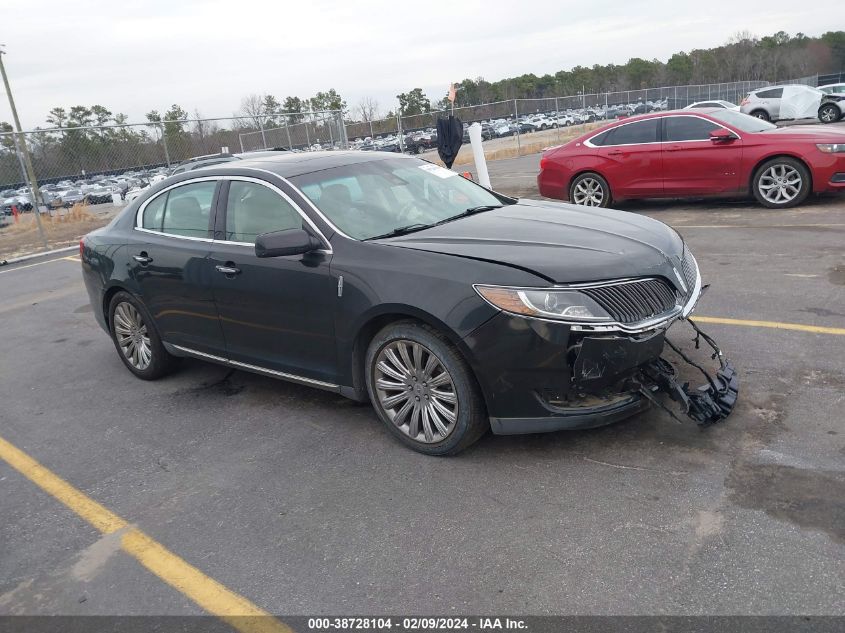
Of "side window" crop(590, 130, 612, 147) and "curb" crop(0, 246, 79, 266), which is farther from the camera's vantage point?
"curb" crop(0, 246, 79, 266)

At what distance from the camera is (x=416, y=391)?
12.8 feet

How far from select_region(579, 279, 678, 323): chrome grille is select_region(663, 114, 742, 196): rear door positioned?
744 cm

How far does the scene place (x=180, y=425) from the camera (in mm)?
4793

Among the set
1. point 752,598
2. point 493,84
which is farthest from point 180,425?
point 493,84

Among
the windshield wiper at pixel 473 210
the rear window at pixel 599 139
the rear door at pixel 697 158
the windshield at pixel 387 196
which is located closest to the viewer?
the windshield at pixel 387 196

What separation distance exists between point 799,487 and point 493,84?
11223cm

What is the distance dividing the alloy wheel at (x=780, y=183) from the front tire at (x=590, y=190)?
2226mm

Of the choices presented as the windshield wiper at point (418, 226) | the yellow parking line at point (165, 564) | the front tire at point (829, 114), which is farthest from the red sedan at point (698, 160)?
the front tire at point (829, 114)

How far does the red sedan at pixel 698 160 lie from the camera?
32.2 ft

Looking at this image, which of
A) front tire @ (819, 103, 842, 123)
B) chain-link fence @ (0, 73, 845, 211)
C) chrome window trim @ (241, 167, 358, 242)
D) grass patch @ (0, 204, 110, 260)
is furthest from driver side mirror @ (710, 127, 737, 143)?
front tire @ (819, 103, 842, 123)

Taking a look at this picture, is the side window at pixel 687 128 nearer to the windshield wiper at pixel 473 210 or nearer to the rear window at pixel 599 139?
the rear window at pixel 599 139

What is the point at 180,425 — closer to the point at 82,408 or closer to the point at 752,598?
the point at 82,408

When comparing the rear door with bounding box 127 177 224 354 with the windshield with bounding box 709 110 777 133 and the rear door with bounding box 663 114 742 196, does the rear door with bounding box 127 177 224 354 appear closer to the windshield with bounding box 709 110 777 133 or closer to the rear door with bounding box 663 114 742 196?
the rear door with bounding box 663 114 742 196

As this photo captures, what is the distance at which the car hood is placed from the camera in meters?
3.62
